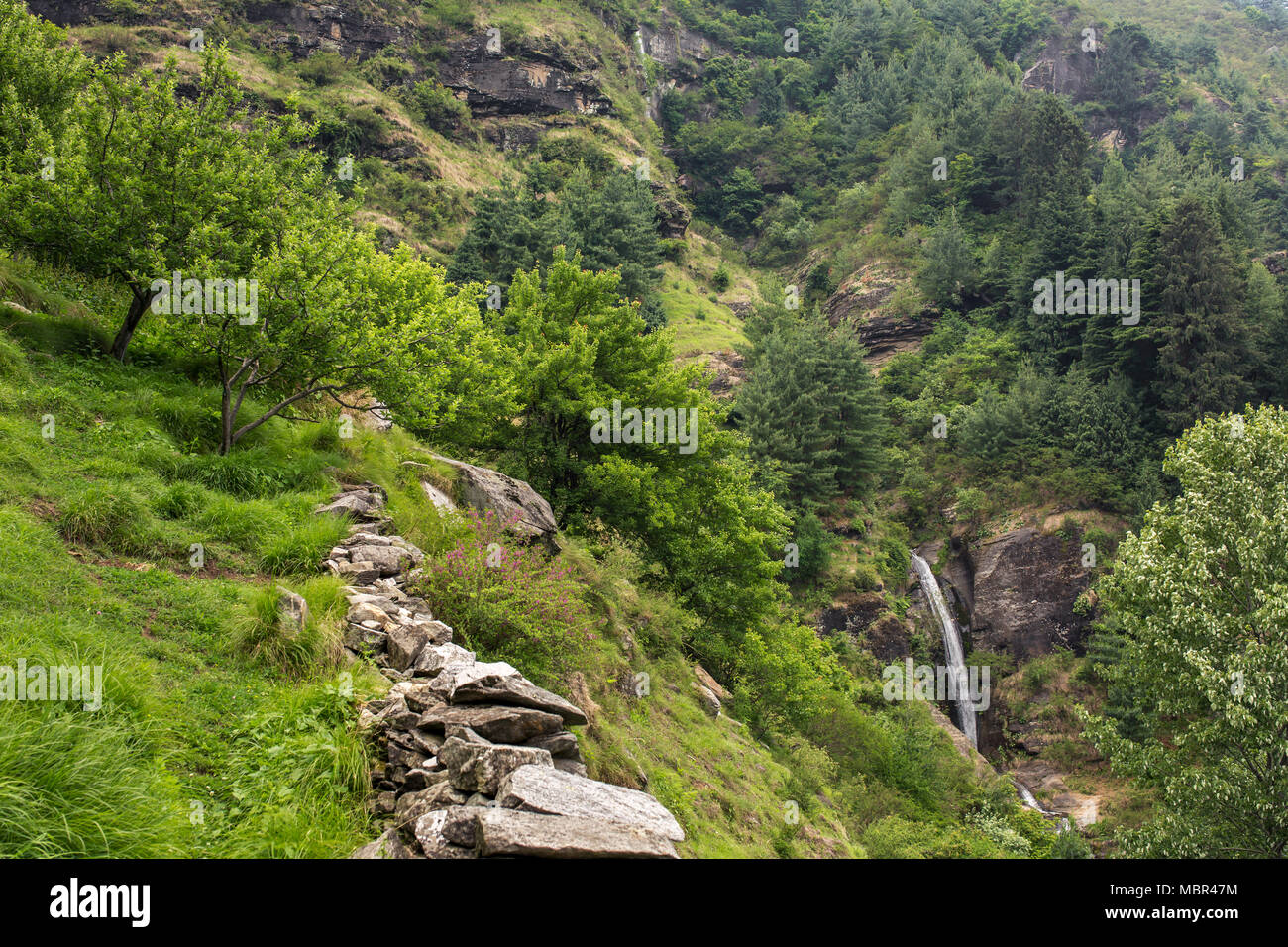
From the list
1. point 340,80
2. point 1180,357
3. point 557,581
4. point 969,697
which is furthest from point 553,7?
point 557,581

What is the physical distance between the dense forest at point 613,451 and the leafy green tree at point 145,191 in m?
0.08

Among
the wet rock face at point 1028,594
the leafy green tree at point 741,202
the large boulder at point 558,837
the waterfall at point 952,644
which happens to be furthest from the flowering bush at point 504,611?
the leafy green tree at point 741,202

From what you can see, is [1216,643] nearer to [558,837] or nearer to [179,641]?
[558,837]

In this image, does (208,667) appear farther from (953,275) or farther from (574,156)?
(574,156)

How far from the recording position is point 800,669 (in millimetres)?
22562

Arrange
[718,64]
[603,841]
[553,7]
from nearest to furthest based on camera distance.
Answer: [603,841], [553,7], [718,64]

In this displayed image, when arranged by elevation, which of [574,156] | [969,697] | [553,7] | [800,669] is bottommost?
[969,697]

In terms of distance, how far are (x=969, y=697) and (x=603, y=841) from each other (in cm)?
3712

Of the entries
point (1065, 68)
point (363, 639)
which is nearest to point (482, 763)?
point (363, 639)

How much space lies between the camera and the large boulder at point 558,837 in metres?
4.57

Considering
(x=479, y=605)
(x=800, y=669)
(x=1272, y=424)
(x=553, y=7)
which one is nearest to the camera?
(x=479, y=605)

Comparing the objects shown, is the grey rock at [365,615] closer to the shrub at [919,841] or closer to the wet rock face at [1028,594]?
the shrub at [919,841]

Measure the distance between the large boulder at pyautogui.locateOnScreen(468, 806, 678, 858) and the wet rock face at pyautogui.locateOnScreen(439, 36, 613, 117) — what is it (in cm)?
7324

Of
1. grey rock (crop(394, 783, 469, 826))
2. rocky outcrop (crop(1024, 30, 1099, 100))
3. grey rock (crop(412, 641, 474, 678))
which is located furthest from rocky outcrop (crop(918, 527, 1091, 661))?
rocky outcrop (crop(1024, 30, 1099, 100))
